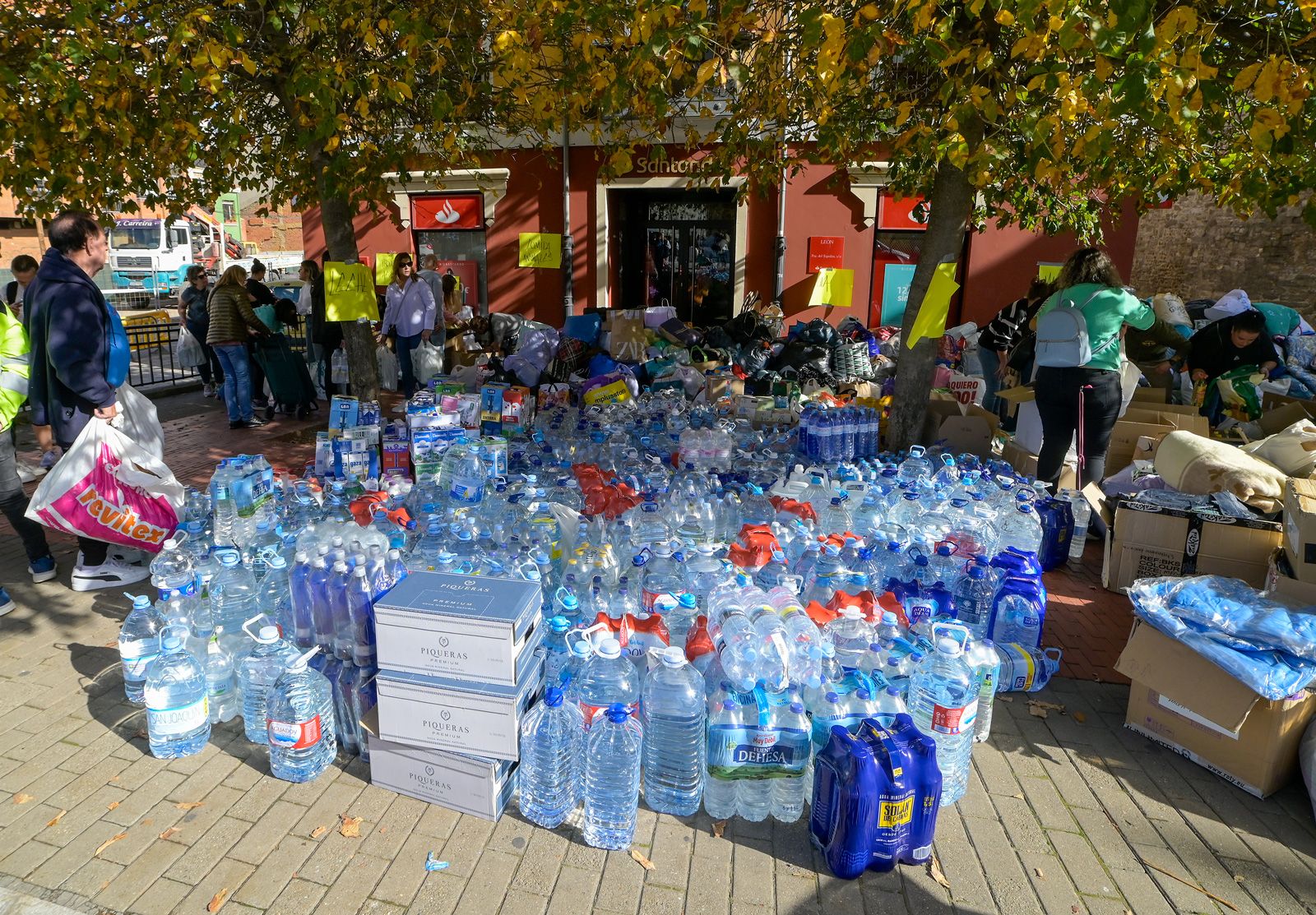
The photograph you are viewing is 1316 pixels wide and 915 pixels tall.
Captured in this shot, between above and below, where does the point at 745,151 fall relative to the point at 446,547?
above

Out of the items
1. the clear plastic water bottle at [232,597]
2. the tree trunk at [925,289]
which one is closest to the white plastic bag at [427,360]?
the tree trunk at [925,289]

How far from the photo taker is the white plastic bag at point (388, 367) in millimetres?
11055

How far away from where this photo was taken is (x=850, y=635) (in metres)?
3.24

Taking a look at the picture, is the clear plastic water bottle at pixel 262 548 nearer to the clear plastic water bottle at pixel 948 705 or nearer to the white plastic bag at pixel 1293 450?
the clear plastic water bottle at pixel 948 705

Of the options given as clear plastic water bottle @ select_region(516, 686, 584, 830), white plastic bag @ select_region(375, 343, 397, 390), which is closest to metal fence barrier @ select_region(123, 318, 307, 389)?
white plastic bag @ select_region(375, 343, 397, 390)

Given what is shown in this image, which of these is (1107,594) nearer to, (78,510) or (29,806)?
(29,806)

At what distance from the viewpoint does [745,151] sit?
299 inches

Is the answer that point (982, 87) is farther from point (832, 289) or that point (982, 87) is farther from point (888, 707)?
point (832, 289)

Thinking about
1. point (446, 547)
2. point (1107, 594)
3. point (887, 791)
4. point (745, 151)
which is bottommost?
point (1107, 594)

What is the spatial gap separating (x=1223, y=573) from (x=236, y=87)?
27.0 ft

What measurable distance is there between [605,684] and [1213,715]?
2.51m

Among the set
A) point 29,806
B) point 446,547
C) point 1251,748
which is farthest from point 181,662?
point 1251,748

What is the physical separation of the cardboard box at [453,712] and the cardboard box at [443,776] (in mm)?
57

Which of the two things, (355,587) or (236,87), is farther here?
(236,87)
